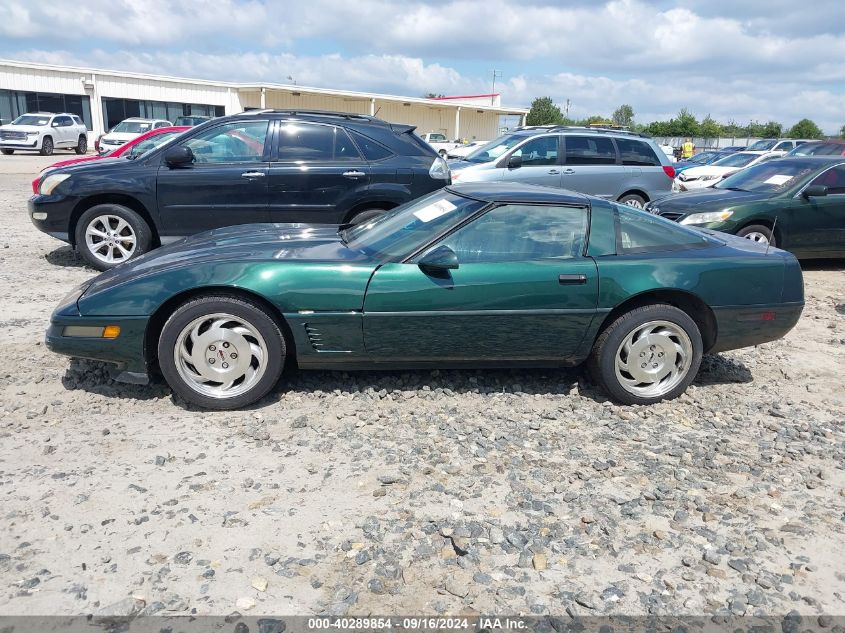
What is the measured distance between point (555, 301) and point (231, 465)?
210 centimetres

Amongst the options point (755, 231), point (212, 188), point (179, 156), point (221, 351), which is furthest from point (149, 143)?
point (755, 231)

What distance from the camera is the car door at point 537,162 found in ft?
34.7

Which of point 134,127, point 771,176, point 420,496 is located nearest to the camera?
point 420,496

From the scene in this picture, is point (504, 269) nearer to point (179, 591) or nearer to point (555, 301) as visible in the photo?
point (555, 301)

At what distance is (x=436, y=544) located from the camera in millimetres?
2926

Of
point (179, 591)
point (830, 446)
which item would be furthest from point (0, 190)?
point (830, 446)

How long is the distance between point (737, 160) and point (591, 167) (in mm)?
9921

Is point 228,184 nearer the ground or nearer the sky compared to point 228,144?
nearer the ground

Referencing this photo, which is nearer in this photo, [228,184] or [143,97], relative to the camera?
[228,184]

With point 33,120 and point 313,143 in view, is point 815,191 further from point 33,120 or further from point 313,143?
point 33,120

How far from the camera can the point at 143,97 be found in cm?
3903

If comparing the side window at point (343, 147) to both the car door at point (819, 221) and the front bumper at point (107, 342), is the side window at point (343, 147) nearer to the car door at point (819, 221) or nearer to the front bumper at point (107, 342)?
the front bumper at point (107, 342)

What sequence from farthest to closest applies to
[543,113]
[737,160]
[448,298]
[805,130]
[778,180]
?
[543,113], [805,130], [737,160], [778,180], [448,298]

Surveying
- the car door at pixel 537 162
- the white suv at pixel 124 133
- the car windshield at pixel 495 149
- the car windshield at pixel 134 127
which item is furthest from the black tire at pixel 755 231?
the car windshield at pixel 134 127
